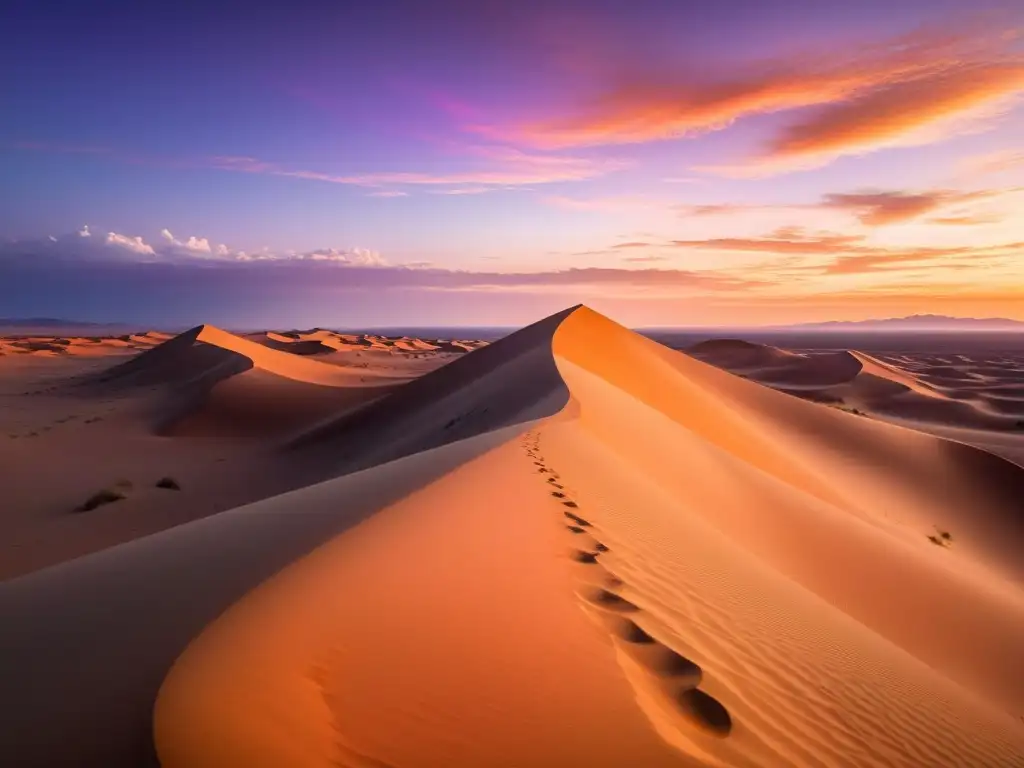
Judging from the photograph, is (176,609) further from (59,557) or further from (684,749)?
(59,557)

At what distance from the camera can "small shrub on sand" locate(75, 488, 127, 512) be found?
10164 millimetres

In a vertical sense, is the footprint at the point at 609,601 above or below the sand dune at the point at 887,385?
above

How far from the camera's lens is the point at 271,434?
19.0 m

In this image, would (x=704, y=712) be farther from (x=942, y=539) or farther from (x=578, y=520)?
(x=942, y=539)

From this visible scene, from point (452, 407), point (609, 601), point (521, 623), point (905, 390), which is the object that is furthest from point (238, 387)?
point (905, 390)

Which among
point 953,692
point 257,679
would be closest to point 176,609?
point 257,679

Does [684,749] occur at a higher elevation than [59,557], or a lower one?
higher

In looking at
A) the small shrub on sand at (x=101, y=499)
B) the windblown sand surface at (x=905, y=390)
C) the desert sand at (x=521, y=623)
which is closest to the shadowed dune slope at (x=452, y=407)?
the desert sand at (x=521, y=623)

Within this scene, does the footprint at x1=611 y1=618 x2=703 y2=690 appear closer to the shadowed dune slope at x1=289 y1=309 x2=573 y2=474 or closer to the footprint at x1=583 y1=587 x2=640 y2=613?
the footprint at x1=583 y1=587 x2=640 y2=613

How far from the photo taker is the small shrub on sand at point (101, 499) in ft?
33.3

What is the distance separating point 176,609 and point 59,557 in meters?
6.34

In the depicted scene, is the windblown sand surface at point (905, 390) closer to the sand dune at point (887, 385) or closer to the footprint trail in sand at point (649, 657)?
the sand dune at point (887, 385)

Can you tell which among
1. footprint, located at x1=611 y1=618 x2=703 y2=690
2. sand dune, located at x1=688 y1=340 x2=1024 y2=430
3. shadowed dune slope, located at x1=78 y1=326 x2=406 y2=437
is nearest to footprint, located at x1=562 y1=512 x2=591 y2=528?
footprint, located at x1=611 y1=618 x2=703 y2=690

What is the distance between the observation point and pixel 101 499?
34.0 ft
